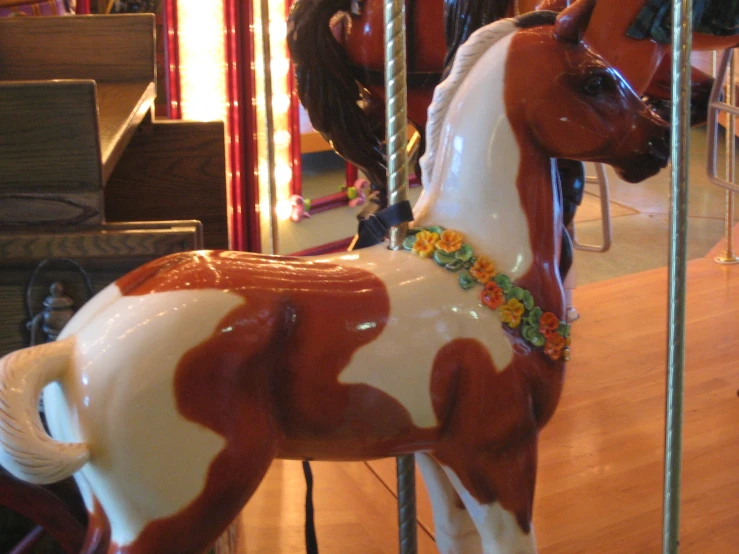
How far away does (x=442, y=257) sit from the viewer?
69 cm

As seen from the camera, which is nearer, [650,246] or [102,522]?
[102,522]

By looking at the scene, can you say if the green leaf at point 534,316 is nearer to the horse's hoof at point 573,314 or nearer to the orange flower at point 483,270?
the orange flower at point 483,270

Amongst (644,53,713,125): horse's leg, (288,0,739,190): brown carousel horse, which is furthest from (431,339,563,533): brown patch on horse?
(644,53,713,125): horse's leg

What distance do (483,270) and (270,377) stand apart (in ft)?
0.67

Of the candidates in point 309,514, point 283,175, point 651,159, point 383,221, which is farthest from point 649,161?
point 283,175

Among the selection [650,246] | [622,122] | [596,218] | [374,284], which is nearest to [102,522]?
[374,284]

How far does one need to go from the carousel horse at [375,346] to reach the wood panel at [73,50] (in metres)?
1.08

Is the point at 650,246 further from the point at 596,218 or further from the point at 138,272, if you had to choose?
the point at 138,272

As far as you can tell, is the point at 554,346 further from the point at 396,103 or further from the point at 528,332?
the point at 396,103

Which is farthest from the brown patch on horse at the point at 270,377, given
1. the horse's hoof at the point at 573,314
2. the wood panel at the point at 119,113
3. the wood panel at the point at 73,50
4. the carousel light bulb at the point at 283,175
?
the carousel light bulb at the point at 283,175

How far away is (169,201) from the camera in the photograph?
58.2 inches

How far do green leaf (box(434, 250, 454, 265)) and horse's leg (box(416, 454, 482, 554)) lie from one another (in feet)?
0.75

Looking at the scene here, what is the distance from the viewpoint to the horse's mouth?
27.8 inches

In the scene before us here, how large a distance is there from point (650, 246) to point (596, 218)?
1.47ft
